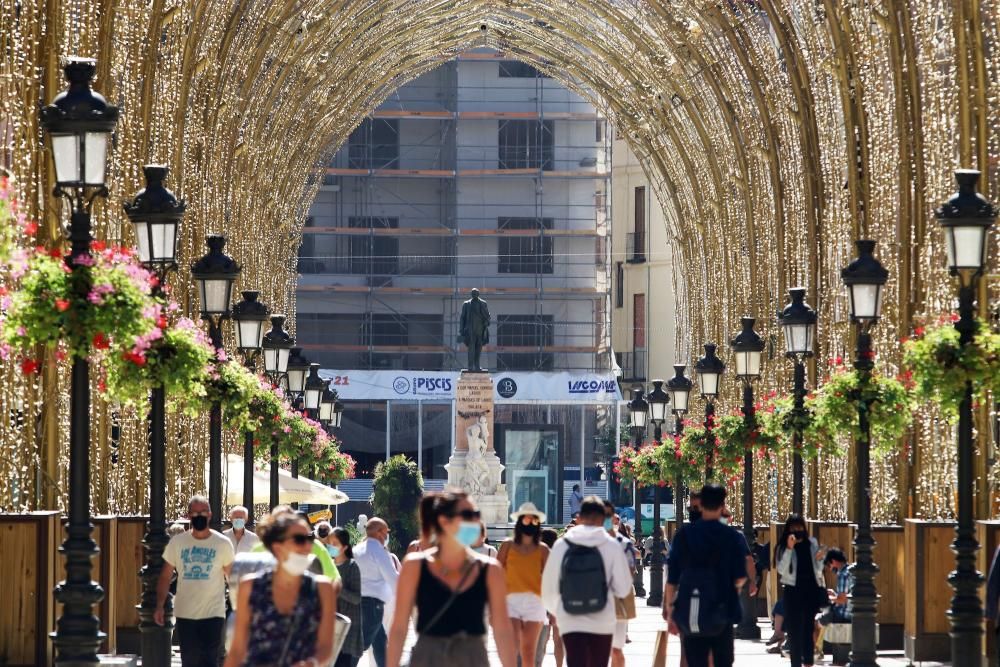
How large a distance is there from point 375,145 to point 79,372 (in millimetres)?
61455

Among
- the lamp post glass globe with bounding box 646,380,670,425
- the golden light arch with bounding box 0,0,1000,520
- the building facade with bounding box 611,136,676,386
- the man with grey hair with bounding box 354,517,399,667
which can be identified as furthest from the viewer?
the building facade with bounding box 611,136,676,386

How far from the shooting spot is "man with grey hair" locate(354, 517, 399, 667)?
58.2 ft

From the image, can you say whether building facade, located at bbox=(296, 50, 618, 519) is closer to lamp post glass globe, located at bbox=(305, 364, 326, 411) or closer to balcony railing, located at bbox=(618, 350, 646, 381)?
balcony railing, located at bbox=(618, 350, 646, 381)

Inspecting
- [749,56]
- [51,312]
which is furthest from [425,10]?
[51,312]

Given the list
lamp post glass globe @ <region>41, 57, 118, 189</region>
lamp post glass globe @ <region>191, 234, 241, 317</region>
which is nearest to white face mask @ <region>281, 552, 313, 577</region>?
lamp post glass globe @ <region>41, 57, 118, 189</region>

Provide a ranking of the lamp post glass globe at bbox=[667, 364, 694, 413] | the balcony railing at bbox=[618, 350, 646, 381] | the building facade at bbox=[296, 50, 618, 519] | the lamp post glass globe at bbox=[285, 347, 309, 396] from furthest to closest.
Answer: the balcony railing at bbox=[618, 350, 646, 381]
the building facade at bbox=[296, 50, 618, 519]
the lamp post glass globe at bbox=[667, 364, 694, 413]
the lamp post glass globe at bbox=[285, 347, 309, 396]

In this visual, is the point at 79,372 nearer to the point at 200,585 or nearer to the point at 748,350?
the point at 200,585

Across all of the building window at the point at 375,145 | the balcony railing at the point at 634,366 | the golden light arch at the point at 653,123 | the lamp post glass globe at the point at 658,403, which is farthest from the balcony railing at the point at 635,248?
the lamp post glass globe at the point at 658,403

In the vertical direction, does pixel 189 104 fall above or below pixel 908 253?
above

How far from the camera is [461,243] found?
245 feet

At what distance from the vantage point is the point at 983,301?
2033 cm

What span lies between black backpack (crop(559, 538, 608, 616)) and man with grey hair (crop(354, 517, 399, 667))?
3.70 metres

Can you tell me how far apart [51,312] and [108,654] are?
778cm

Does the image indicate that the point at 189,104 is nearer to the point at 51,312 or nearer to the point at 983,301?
the point at 983,301
